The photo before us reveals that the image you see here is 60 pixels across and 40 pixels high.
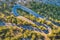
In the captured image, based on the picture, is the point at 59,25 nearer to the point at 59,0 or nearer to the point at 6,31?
the point at 59,0

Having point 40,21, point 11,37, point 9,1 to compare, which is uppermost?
point 9,1

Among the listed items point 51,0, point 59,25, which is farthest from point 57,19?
point 51,0

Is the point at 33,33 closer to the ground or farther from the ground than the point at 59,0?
closer to the ground

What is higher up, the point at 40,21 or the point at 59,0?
the point at 59,0

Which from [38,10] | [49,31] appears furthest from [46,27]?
[38,10]

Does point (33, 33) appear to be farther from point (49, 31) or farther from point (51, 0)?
point (51, 0)

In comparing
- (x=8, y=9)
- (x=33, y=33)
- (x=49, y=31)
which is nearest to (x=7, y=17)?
(x=8, y=9)

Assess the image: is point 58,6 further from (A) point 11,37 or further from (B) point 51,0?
(A) point 11,37
